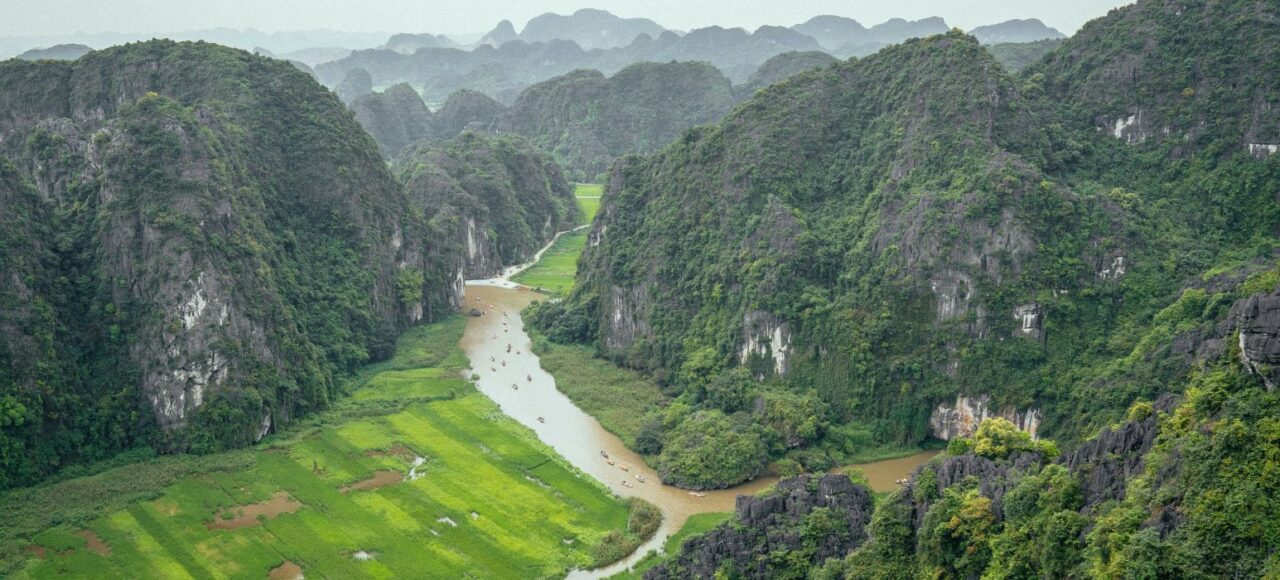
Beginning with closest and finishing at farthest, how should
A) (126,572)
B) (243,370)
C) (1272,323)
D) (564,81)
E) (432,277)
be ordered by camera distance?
(1272,323), (126,572), (243,370), (432,277), (564,81)

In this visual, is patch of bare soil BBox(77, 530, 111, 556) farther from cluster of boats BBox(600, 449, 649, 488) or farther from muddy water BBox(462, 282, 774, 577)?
cluster of boats BBox(600, 449, 649, 488)

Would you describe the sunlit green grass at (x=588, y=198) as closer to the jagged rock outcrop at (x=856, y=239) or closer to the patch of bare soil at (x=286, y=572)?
the jagged rock outcrop at (x=856, y=239)

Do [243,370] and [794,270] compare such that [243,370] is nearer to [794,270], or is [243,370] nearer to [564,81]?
[794,270]

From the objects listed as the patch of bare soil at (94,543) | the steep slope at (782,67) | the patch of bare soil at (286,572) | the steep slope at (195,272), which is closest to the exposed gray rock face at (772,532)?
the patch of bare soil at (286,572)

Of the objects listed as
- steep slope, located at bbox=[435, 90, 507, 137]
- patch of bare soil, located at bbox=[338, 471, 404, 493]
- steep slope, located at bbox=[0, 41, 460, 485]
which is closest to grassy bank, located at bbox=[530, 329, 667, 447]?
steep slope, located at bbox=[0, 41, 460, 485]

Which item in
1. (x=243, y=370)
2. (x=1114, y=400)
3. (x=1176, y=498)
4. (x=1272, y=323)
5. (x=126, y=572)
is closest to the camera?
(x=1176, y=498)

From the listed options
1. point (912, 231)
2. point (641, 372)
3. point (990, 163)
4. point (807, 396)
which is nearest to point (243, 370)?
point (641, 372)

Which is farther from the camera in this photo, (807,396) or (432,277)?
(432,277)
